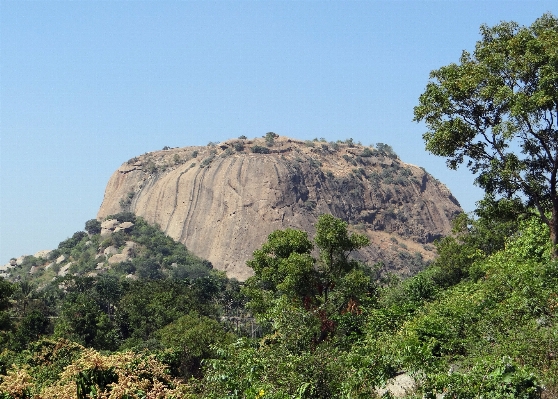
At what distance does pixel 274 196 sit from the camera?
131 meters

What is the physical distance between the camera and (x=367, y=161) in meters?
157

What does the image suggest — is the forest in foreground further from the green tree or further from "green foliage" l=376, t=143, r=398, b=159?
"green foliage" l=376, t=143, r=398, b=159

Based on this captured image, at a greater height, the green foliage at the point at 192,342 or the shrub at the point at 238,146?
the shrub at the point at 238,146

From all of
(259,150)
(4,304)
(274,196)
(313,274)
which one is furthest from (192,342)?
(259,150)

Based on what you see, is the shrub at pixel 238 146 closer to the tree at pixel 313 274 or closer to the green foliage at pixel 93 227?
the green foliage at pixel 93 227

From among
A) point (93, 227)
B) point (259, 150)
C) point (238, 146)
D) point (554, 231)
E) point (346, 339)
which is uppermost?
point (238, 146)

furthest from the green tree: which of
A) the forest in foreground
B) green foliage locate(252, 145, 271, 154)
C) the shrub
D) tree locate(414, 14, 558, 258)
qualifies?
the shrub

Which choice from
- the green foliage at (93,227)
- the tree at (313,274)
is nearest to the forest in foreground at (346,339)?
the tree at (313,274)

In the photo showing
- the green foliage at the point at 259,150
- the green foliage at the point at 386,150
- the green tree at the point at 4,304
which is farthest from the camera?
the green foliage at the point at 386,150

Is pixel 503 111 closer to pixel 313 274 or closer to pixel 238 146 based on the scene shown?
pixel 313 274

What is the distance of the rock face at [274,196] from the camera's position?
421 ft

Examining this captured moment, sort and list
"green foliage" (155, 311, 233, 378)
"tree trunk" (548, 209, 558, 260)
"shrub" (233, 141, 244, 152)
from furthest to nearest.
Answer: "shrub" (233, 141, 244, 152), "green foliage" (155, 311, 233, 378), "tree trunk" (548, 209, 558, 260)

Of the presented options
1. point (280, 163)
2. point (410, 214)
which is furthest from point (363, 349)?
point (410, 214)

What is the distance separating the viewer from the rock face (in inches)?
5054
